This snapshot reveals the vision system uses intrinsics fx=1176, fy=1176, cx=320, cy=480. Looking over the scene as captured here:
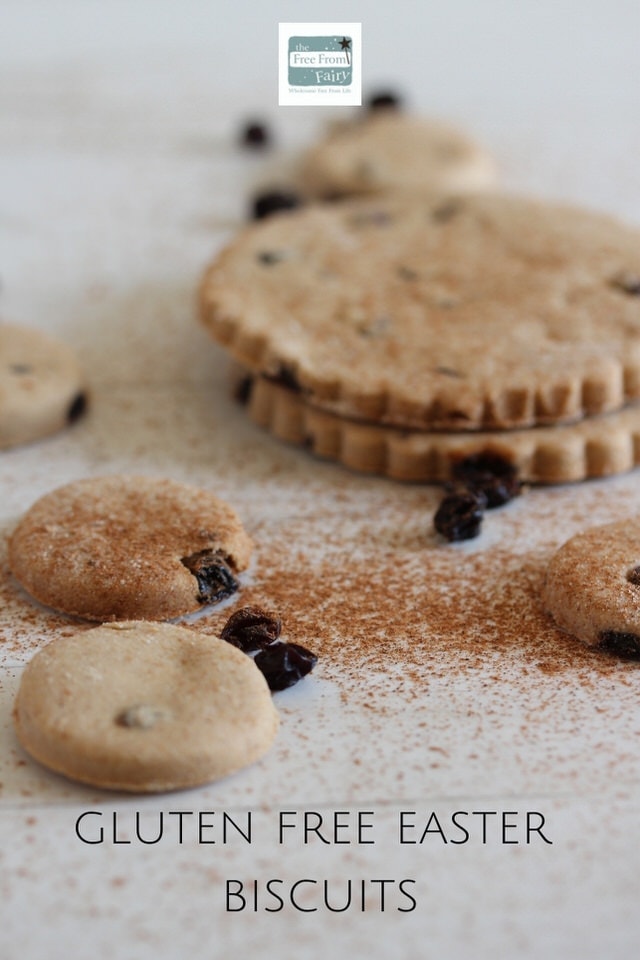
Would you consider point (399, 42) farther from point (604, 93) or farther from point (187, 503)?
point (187, 503)

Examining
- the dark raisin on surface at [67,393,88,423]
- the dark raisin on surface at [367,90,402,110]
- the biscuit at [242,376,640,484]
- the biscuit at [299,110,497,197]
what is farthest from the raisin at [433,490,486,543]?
the dark raisin on surface at [367,90,402,110]

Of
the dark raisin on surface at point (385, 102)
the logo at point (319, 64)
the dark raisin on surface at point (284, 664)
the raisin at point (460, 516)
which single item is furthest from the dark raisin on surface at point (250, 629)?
the dark raisin on surface at point (385, 102)

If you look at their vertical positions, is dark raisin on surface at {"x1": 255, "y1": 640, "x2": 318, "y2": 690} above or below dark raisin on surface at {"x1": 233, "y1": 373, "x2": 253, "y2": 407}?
below

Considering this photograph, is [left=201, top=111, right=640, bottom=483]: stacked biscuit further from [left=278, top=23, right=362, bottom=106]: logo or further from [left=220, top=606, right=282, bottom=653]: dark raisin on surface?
[left=220, top=606, right=282, bottom=653]: dark raisin on surface

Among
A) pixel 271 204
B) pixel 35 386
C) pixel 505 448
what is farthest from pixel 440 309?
pixel 271 204

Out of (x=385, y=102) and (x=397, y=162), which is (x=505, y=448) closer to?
(x=397, y=162)
